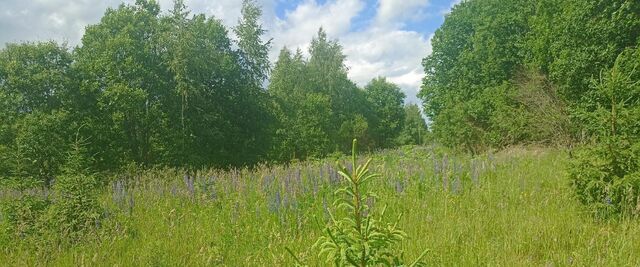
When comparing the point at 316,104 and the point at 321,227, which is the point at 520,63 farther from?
the point at 321,227

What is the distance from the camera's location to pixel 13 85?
18312mm

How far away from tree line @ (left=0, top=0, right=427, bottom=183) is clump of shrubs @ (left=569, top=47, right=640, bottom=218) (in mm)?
15182

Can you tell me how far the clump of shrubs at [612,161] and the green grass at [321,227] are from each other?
247mm

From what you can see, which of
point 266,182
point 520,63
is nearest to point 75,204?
point 266,182

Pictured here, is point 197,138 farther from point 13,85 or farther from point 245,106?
point 13,85

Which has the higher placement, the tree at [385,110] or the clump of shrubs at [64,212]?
the tree at [385,110]

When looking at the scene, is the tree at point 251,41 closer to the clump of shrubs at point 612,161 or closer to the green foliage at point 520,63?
the green foliage at point 520,63

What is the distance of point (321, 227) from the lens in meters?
5.18

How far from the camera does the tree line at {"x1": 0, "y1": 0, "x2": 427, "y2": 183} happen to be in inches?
718

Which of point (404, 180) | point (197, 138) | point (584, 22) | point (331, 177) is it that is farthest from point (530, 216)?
point (197, 138)

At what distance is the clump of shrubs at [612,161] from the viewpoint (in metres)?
4.85

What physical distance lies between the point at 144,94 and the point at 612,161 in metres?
19.3

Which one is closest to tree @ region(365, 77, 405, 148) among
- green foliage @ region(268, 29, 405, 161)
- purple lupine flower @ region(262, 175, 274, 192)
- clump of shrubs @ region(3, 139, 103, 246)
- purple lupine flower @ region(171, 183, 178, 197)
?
green foliage @ region(268, 29, 405, 161)

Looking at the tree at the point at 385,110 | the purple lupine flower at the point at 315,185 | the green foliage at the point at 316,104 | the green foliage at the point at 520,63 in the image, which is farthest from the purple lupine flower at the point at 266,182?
the tree at the point at 385,110
